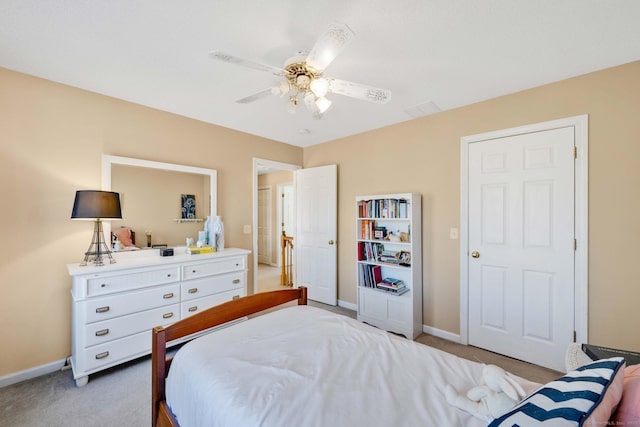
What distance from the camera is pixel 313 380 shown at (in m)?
1.08

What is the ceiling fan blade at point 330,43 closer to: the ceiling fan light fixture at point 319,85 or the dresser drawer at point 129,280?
the ceiling fan light fixture at point 319,85

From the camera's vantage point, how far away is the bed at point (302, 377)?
0.90 m

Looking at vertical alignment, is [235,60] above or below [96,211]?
above

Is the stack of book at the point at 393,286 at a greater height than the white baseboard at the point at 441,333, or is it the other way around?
the stack of book at the point at 393,286

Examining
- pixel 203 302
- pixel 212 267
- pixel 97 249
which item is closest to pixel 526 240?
pixel 212 267

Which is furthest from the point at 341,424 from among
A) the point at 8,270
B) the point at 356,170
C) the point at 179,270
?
the point at 356,170

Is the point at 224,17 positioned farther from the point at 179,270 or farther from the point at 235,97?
the point at 179,270

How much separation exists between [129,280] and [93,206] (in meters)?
0.67

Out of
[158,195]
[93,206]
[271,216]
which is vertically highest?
[158,195]

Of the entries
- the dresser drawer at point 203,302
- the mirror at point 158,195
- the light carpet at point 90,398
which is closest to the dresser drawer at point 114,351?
the light carpet at point 90,398

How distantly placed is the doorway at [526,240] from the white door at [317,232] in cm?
173

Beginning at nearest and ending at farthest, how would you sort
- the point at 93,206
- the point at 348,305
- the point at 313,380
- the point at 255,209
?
the point at 313,380, the point at 93,206, the point at 255,209, the point at 348,305

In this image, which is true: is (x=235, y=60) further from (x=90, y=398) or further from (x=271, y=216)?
(x=271, y=216)

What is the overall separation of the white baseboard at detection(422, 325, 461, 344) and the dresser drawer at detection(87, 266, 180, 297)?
273cm
